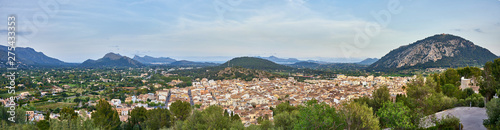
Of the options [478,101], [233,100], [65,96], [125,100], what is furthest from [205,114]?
[65,96]

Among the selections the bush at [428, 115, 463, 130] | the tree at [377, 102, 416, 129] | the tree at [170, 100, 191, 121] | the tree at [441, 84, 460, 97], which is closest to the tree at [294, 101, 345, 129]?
the tree at [377, 102, 416, 129]

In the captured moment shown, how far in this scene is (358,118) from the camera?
9711 mm

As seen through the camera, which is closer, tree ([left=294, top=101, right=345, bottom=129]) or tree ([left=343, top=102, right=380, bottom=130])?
tree ([left=294, top=101, right=345, bottom=129])

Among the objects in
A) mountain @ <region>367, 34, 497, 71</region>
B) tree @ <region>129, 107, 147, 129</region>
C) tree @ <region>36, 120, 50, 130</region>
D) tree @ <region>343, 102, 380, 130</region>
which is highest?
mountain @ <region>367, 34, 497, 71</region>

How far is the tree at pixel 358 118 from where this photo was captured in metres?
9.48

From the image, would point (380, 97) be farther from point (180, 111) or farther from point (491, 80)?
point (180, 111)

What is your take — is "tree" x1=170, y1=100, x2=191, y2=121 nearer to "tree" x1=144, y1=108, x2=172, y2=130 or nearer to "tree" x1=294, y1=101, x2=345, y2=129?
"tree" x1=144, y1=108, x2=172, y2=130

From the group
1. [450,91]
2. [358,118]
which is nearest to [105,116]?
[358,118]

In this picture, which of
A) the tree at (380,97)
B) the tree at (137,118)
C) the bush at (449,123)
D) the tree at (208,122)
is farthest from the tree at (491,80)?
the tree at (137,118)

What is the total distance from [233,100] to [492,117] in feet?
111

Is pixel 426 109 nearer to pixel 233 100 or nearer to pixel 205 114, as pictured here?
pixel 205 114

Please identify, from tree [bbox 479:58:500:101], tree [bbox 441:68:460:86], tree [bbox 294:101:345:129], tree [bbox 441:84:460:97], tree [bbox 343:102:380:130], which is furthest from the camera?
tree [bbox 441:68:460:86]

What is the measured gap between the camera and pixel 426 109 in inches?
494

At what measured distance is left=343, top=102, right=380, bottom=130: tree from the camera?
948cm
